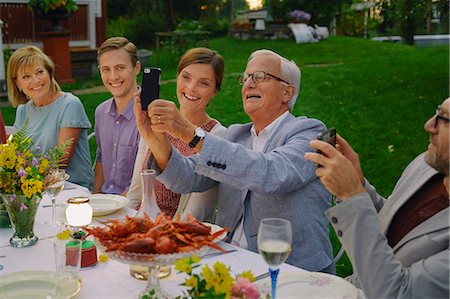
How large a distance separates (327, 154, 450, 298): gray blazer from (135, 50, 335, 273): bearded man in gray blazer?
52cm

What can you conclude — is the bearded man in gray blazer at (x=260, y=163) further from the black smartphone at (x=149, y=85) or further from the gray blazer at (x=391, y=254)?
the gray blazer at (x=391, y=254)

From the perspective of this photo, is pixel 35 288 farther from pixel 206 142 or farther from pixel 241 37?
pixel 241 37

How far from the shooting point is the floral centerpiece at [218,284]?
1306 millimetres

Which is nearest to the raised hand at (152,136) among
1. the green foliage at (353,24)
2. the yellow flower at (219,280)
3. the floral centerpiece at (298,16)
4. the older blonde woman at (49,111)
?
the yellow flower at (219,280)

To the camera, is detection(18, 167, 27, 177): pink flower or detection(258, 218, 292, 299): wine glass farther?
detection(18, 167, 27, 177): pink flower

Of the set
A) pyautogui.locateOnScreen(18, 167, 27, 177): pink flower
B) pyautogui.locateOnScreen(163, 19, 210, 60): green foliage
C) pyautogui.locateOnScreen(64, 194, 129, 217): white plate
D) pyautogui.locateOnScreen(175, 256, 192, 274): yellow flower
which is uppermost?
pyautogui.locateOnScreen(163, 19, 210, 60): green foliage

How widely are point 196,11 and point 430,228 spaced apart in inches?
771

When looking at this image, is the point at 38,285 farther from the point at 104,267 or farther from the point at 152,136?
the point at 152,136

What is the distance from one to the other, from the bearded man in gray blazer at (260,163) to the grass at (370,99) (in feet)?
5.49

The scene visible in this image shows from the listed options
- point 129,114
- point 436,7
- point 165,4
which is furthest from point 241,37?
point 129,114

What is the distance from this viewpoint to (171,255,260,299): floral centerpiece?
51.4 inches

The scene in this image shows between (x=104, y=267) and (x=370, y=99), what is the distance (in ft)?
24.6

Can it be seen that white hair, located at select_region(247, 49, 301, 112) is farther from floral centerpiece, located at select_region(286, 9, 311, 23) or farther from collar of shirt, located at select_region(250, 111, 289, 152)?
floral centerpiece, located at select_region(286, 9, 311, 23)

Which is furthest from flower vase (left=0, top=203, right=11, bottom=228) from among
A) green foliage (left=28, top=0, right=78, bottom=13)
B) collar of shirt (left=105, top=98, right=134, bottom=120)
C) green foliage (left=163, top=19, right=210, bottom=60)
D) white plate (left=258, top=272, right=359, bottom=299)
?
green foliage (left=163, top=19, right=210, bottom=60)
